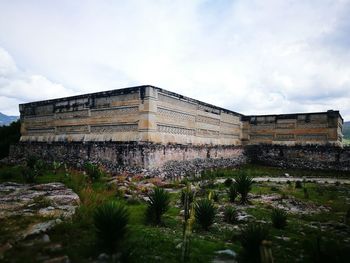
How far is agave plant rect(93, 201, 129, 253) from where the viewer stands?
4602 mm

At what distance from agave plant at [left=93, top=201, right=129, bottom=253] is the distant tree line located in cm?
1984

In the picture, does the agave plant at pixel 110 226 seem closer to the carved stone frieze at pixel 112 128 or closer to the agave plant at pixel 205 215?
the agave plant at pixel 205 215

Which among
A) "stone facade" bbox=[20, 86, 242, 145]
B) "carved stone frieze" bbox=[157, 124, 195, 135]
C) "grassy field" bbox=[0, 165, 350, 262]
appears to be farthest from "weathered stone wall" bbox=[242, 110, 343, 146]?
"grassy field" bbox=[0, 165, 350, 262]

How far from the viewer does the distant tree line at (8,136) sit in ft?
71.0

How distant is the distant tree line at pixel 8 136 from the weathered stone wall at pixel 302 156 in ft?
63.7

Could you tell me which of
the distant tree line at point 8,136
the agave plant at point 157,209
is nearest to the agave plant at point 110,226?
the agave plant at point 157,209

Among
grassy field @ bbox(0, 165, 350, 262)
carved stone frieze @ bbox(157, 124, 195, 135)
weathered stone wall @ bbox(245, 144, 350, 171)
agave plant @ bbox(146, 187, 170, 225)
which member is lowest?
Result: grassy field @ bbox(0, 165, 350, 262)

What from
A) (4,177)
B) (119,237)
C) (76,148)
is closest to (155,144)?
(76,148)

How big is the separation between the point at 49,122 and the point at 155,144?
921 cm

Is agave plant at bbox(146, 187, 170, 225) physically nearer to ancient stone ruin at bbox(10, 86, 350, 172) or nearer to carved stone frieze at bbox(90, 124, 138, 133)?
ancient stone ruin at bbox(10, 86, 350, 172)

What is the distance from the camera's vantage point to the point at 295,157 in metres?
22.4

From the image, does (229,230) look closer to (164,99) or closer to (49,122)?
(164,99)

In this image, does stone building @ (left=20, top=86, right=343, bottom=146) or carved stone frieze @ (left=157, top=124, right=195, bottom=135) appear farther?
carved stone frieze @ (left=157, top=124, right=195, bottom=135)

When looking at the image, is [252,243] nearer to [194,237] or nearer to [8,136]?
[194,237]
